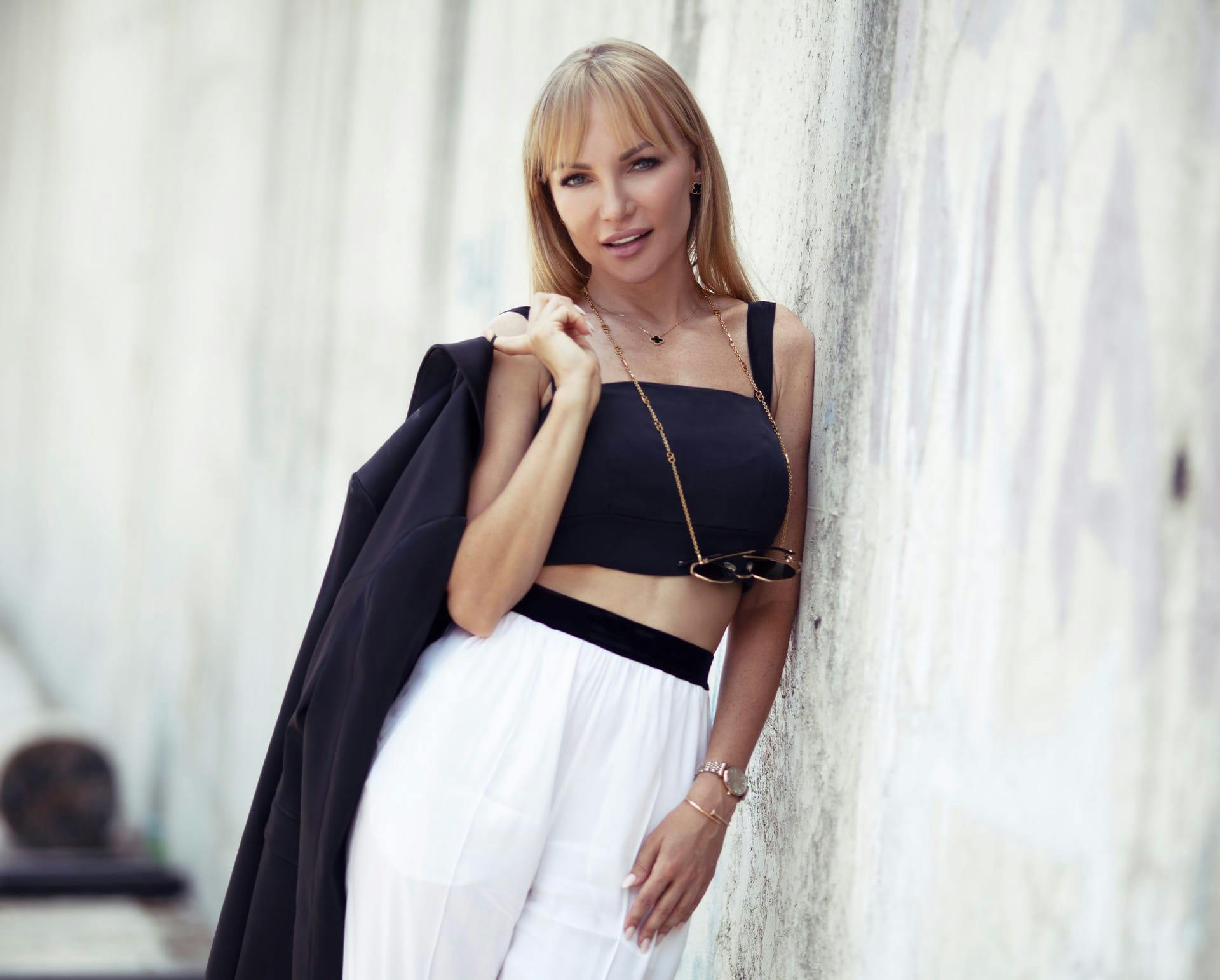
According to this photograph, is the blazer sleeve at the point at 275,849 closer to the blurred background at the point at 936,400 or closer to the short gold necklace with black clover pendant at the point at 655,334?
the short gold necklace with black clover pendant at the point at 655,334

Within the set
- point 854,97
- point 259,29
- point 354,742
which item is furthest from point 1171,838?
point 259,29

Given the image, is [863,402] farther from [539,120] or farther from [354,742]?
[354,742]

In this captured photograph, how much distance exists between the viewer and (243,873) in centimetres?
215

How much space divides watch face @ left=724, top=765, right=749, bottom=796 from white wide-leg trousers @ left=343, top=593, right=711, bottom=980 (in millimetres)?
77

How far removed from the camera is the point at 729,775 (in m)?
2.03

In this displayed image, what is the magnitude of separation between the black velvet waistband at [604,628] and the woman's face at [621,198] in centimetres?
50

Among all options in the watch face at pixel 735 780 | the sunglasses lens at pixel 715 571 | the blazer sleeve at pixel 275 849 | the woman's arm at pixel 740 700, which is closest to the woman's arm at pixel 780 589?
the woman's arm at pixel 740 700

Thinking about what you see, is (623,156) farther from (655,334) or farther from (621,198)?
(655,334)

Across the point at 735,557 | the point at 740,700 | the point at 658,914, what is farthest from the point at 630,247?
the point at 658,914

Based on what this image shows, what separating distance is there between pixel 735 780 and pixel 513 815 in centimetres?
34

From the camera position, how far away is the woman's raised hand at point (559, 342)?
77.2 inches

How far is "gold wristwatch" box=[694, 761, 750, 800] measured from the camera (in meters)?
2.02

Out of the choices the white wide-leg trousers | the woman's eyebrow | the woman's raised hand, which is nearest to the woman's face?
the woman's eyebrow

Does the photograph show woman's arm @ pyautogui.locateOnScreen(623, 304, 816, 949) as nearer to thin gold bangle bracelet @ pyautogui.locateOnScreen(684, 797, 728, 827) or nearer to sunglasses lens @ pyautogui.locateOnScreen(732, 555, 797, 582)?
thin gold bangle bracelet @ pyautogui.locateOnScreen(684, 797, 728, 827)
